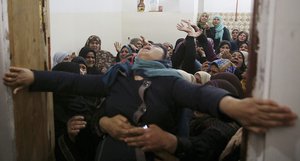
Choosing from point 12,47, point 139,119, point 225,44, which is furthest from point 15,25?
point 225,44

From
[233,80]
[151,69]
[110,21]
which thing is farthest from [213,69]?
[110,21]

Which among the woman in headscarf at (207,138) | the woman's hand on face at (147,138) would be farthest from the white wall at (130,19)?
the woman's hand on face at (147,138)

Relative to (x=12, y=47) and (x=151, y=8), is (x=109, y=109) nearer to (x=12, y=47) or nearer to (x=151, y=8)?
(x=12, y=47)

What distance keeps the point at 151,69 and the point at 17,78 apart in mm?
538

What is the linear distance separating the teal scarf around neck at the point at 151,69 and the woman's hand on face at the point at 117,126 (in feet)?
0.63

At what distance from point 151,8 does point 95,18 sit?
1467mm

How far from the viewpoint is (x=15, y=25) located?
1.34m

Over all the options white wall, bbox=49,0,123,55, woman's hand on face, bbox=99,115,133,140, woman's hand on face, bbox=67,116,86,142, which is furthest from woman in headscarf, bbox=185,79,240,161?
white wall, bbox=49,0,123,55

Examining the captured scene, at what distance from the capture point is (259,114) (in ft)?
2.76

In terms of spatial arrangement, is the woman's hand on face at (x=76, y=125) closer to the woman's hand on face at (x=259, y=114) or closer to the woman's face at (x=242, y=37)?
the woman's hand on face at (x=259, y=114)

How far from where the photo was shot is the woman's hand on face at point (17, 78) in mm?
1322

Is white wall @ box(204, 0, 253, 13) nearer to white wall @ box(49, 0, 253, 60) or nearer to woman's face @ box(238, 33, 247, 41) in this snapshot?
white wall @ box(49, 0, 253, 60)

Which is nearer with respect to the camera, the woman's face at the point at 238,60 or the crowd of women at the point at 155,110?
the crowd of women at the point at 155,110

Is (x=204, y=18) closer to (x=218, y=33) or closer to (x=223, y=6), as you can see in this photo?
(x=218, y=33)
